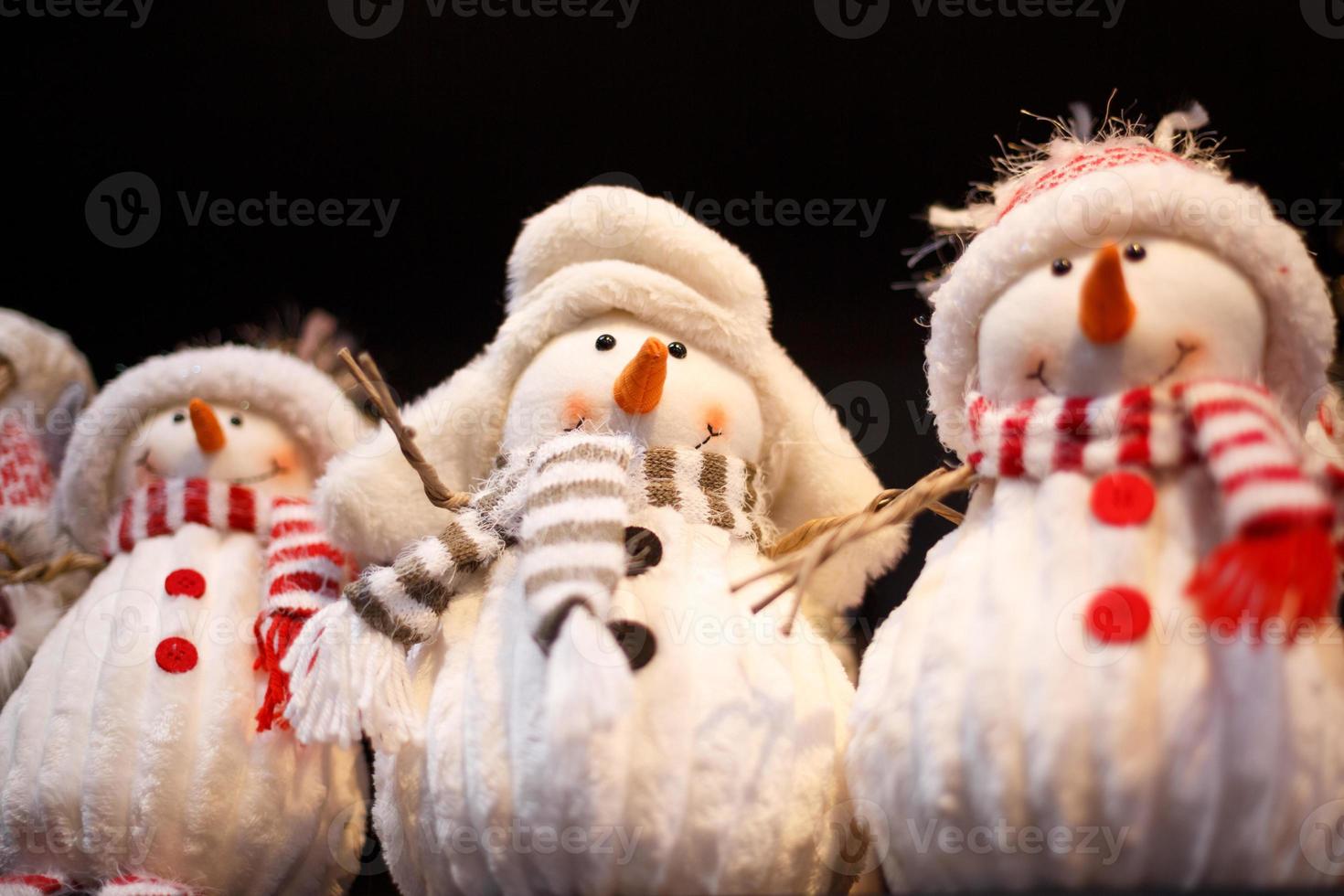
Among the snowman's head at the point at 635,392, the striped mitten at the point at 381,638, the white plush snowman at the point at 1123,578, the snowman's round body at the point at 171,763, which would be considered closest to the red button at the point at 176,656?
the snowman's round body at the point at 171,763

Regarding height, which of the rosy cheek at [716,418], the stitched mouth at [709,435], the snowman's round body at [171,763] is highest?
the rosy cheek at [716,418]

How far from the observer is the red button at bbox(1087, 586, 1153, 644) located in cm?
81

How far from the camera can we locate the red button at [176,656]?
1.22 m

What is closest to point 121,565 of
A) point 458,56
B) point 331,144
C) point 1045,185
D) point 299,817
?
point 299,817

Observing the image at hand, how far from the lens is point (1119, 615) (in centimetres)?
82

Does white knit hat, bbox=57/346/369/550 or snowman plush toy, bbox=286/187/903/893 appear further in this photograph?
white knit hat, bbox=57/346/369/550

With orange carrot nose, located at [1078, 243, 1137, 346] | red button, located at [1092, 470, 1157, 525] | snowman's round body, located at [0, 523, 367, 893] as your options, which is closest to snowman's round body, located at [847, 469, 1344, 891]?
red button, located at [1092, 470, 1157, 525]

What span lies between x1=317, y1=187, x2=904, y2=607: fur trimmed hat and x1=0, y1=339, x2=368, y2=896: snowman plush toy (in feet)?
0.46

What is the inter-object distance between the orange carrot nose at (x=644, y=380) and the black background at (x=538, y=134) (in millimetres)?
536

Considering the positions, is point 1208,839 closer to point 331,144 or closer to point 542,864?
point 542,864

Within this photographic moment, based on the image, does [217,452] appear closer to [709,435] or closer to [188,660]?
[188,660]

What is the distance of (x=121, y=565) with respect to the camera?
1364 millimetres

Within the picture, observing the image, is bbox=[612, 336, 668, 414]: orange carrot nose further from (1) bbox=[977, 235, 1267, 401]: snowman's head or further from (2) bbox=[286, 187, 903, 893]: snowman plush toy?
(1) bbox=[977, 235, 1267, 401]: snowman's head

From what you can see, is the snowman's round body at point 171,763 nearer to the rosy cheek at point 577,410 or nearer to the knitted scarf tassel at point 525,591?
the knitted scarf tassel at point 525,591
